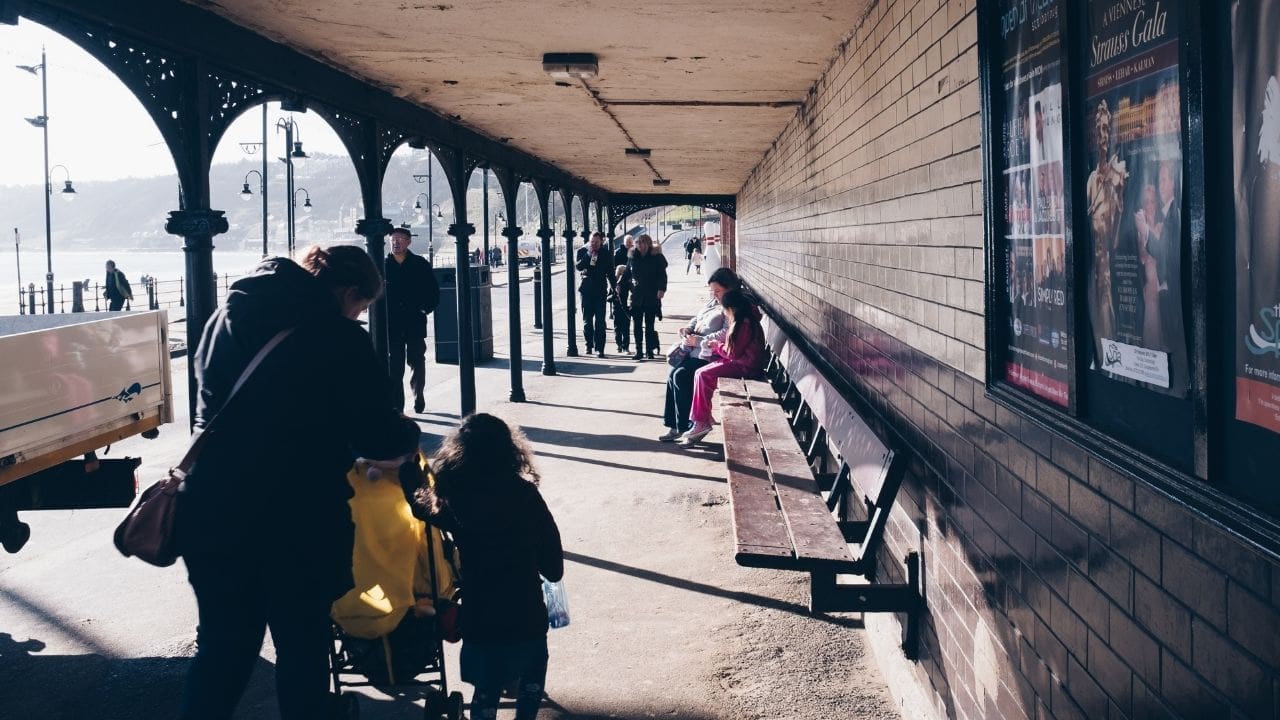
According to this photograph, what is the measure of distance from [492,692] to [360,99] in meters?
4.76

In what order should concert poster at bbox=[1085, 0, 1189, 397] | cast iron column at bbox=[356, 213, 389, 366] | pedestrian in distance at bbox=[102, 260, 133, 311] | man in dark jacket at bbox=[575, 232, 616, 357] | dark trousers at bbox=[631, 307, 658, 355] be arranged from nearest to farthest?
concert poster at bbox=[1085, 0, 1189, 397] → cast iron column at bbox=[356, 213, 389, 366] → dark trousers at bbox=[631, 307, 658, 355] → man in dark jacket at bbox=[575, 232, 616, 357] → pedestrian in distance at bbox=[102, 260, 133, 311]

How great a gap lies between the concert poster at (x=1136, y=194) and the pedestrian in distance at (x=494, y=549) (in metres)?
1.91

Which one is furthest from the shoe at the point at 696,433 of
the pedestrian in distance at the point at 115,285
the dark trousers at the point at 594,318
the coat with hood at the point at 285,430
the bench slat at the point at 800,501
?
the pedestrian in distance at the point at 115,285

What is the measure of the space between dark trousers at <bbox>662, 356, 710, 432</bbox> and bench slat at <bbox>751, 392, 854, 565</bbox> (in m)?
1.98

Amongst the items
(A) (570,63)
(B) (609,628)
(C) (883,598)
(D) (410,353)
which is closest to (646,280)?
(D) (410,353)

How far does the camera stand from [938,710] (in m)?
3.72

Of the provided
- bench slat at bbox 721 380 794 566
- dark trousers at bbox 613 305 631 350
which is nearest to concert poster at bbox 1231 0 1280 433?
bench slat at bbox 721 380 794 566

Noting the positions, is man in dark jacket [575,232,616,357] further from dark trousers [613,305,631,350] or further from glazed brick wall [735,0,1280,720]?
glazed brick wall [735,0,1280,720]

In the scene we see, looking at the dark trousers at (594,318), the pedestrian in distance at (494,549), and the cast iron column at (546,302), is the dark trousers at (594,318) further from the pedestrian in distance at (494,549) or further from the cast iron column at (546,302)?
the pedestrian in distance at (494,549)

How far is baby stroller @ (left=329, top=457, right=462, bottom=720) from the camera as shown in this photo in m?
3.75

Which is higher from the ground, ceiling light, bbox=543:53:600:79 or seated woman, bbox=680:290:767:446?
ceiling light, bbox=543:53:600:79

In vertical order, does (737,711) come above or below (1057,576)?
below

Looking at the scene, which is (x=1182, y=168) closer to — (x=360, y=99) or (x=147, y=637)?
(x=147, y=637)

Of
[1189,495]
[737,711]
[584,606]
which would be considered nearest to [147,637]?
[584,606]
